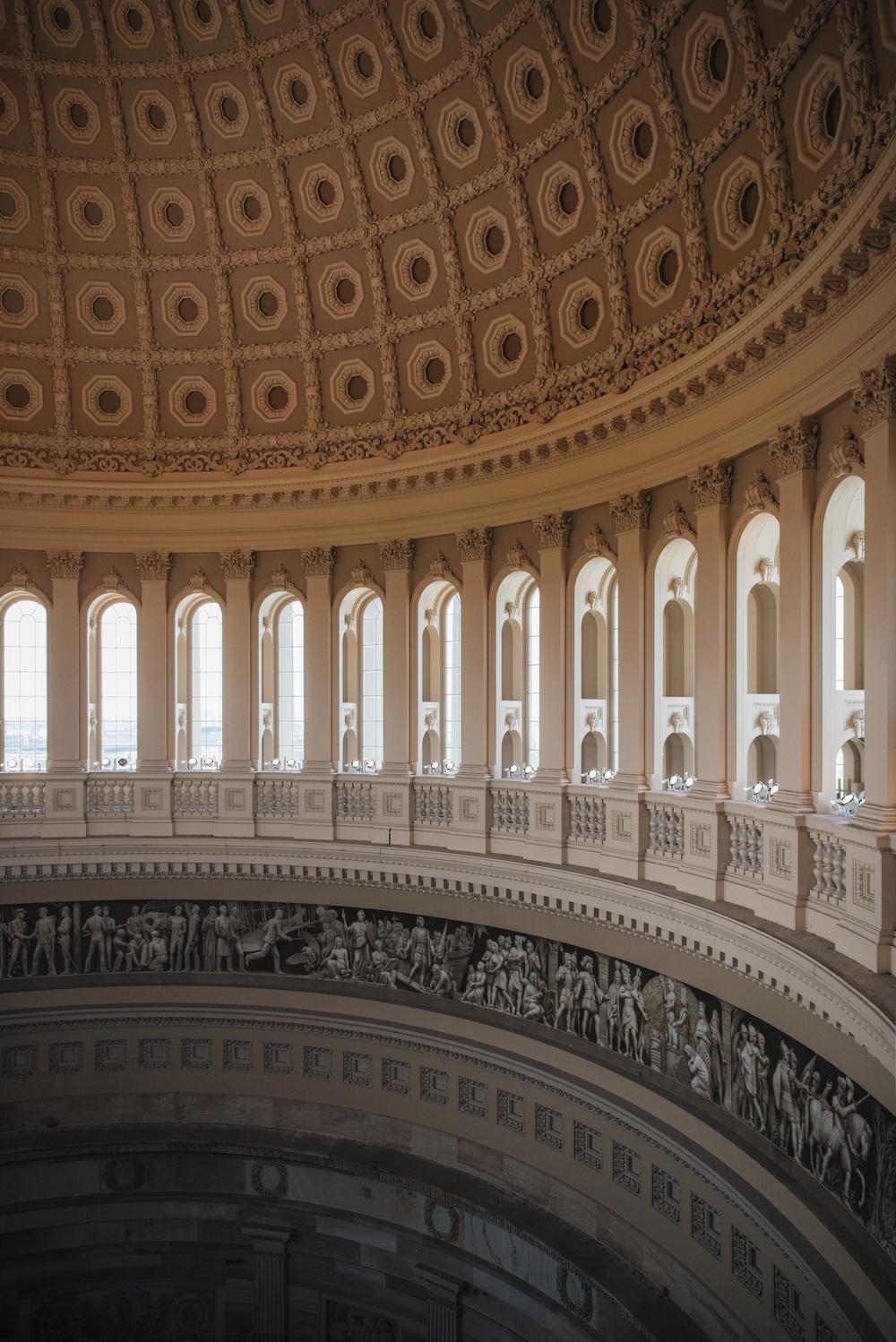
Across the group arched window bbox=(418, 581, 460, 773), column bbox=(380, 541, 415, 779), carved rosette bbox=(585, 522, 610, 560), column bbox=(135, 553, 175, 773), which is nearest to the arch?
column bbox=(135, 553, 175, 773)

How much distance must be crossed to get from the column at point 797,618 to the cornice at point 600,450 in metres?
0.49

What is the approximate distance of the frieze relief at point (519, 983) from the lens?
1181 cm

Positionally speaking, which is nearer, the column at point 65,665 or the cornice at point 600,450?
the cornice at point 600,450

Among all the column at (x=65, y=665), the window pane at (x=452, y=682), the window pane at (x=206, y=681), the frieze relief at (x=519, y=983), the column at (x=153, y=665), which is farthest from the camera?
the window pane at (x=206, y=681)

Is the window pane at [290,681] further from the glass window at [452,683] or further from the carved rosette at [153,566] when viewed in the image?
the glass window at [452,683]

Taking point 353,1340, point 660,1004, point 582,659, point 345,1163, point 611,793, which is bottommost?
point 353,1340

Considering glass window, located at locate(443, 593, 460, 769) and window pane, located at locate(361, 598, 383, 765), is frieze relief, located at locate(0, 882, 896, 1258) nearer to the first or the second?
glass window, located at locate(443, 593, 460, 769)

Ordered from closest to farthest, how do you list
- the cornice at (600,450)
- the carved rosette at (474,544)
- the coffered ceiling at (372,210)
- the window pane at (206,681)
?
the cornice at (600,450), the coffered ceiling at (372,210), the carved rosette at (474,544), the window pane at (206,681)

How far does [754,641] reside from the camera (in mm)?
15195

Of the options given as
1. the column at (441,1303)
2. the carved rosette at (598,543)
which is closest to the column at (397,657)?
the carved rosette at (598,543)

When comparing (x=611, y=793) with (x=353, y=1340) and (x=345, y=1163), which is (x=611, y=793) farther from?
(x=353, y=1340)

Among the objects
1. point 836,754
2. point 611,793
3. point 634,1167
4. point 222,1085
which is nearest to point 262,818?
point 222,1085

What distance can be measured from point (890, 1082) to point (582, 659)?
33.3ft

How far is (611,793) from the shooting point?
17016mm
